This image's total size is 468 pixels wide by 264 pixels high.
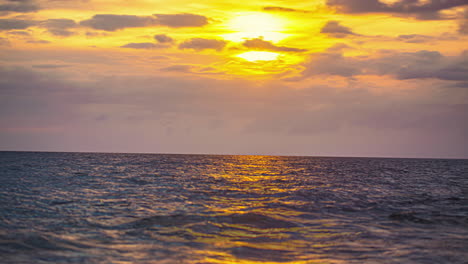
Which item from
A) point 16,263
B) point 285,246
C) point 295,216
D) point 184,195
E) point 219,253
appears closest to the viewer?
point 16,263

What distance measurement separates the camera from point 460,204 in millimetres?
27562

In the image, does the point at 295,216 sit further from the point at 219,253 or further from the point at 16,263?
the point at 16,263

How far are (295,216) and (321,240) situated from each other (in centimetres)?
561

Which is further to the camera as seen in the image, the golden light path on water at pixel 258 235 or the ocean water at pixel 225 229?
the ocean water at pixel 225 229

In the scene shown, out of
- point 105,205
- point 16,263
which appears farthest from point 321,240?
point 105,205

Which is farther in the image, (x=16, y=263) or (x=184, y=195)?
(x=184, y=195)

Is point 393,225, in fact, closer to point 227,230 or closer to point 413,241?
point 413,241

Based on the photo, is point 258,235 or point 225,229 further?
point 225,229

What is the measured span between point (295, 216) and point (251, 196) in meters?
9.10

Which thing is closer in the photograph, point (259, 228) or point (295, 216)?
point (259, 228)

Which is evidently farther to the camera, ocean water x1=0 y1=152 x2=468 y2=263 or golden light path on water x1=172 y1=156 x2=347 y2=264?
ocean water x1=0 y1=152 x2=468 y2=263

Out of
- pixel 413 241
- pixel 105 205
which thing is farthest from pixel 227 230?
pixel 105 205

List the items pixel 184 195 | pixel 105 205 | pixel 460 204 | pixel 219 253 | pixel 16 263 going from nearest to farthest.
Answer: pixel 16 263 < pixel 219 253 < pixel 105 205 < pixel 460 204 < pixel 184 195

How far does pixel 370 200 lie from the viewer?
1142 inches
